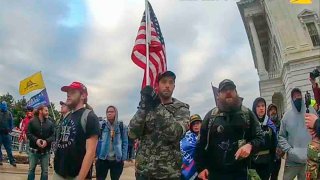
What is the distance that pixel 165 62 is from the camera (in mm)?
5191

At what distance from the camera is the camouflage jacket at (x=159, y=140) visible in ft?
11.4

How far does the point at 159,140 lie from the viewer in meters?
3.52

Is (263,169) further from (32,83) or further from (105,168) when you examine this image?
(32,83)

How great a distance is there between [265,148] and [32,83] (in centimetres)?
1223

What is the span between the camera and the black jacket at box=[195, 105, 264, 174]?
3.43 meters

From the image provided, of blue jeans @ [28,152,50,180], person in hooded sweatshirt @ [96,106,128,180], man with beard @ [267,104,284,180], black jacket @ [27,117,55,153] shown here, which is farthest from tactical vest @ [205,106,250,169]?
black jacket @ [27,117,55,153]

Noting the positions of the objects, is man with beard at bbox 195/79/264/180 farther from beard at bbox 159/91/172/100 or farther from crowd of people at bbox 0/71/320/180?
beard at bbox 159/91/172/100

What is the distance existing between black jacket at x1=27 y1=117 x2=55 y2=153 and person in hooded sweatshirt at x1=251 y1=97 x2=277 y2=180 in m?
4.27

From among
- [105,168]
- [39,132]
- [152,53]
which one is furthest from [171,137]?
[39,132]

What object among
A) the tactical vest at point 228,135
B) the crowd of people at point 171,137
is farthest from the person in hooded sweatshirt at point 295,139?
the tactical vest at point 228,135

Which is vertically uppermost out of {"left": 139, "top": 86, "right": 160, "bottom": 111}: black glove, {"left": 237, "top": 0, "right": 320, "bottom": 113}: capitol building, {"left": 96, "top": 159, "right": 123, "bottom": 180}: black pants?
Answer: {"left": 237, "top": 0, "right": 320, "bottom": 113}: capitol building

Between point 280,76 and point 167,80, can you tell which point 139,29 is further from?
point 280,76

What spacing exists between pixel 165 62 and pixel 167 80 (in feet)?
4.85

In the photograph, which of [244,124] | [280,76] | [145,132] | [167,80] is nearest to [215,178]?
[244,124]
